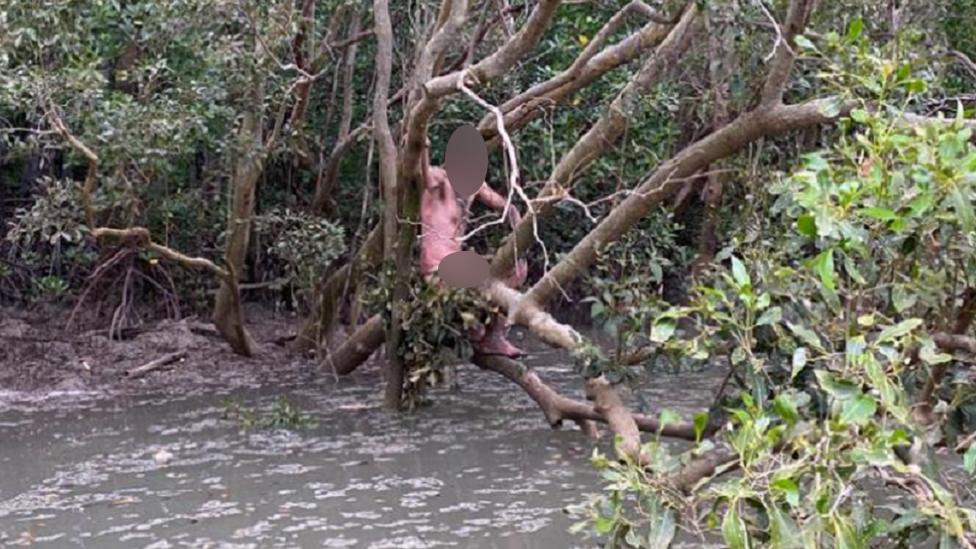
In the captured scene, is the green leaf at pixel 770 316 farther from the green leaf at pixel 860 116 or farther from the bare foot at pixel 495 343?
the bare foot at pixel 495 343

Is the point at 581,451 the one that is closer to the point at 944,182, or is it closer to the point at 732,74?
the point at 732,74

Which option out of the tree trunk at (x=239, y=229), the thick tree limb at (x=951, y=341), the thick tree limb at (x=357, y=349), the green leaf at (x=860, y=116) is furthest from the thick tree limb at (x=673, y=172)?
the green leaf at (x=860, y=116)

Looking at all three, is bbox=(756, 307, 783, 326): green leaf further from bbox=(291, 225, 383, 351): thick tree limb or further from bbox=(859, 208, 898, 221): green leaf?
bbox=(291, 225, 383, 351): thick tree limb

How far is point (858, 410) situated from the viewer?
296 centimetres

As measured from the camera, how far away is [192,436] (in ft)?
23.2

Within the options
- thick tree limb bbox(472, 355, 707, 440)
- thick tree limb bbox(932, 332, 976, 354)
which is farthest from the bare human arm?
thick tree limb bbox(932, 332, 976, 354)

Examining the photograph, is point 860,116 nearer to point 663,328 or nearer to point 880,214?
point 880,214

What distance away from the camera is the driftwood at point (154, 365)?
8.75 metres

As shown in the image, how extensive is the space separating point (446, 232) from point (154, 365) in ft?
9.30

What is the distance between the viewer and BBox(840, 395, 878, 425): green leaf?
116 inches

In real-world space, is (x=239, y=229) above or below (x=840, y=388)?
above

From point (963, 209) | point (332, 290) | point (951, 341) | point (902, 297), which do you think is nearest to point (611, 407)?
point (951, 341)

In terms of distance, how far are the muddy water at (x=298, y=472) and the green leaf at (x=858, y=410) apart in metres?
2.27

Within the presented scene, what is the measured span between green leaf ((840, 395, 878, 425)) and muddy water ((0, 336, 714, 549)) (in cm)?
227
